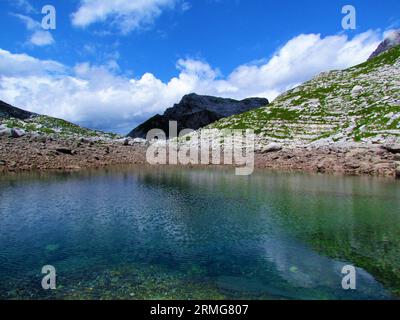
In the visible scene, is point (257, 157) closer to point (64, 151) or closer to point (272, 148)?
point (272, 148)

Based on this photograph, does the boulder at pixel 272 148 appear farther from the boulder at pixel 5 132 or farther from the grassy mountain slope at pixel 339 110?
the boulder at pixel 5 132

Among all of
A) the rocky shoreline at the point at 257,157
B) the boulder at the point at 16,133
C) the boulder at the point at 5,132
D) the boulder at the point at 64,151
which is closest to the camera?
the rocky shoreline at the point at 257,157

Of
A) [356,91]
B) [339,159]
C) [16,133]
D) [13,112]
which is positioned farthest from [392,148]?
[13,112]

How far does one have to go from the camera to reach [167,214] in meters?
39.9

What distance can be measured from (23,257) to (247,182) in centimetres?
4696

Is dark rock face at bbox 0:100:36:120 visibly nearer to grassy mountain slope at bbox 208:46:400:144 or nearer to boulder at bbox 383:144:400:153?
grassy mountain slope at bbox 208:46:400:144

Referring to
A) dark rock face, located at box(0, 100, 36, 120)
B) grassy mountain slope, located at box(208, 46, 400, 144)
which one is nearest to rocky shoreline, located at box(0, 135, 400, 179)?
grassy mountain slope, located at box(208, 46, 400, 144)

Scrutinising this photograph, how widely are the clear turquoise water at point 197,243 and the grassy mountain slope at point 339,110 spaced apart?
5102 cm

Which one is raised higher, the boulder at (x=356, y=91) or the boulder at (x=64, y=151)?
the boulder at (x=356, y=91)

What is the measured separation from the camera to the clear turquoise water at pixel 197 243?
21656 millimetres

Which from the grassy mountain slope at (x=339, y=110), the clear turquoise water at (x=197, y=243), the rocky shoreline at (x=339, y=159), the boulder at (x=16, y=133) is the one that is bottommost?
the clear turquoise water at (x=197, y=243)

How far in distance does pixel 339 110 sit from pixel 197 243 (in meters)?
108

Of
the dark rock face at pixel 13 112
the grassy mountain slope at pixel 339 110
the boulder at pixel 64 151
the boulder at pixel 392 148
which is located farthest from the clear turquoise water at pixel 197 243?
the dark rock face at pixel 13 112

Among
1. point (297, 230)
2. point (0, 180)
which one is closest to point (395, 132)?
point (297, 230)
